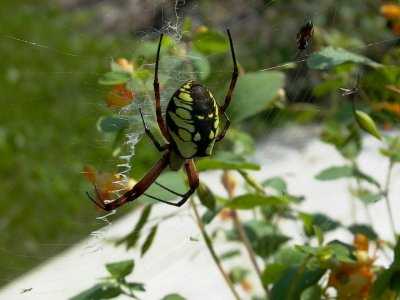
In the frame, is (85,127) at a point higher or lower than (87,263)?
higher

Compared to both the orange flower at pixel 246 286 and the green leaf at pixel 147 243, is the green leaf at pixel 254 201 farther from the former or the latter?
the orange flower at pixel 246 286

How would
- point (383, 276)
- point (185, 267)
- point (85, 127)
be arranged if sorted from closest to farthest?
point (383, 276), point (185, 267), point (85, 127)

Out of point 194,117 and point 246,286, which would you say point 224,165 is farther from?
point 246,286

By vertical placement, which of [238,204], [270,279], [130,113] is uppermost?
[130,113]

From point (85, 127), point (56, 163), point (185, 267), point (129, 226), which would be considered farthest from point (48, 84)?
point (185, 267)

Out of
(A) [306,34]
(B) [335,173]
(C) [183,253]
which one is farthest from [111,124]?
(C) [183,253]

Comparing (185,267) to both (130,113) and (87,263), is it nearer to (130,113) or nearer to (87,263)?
(87,263)

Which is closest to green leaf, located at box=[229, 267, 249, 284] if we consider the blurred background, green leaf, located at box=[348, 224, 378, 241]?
the blurred background
